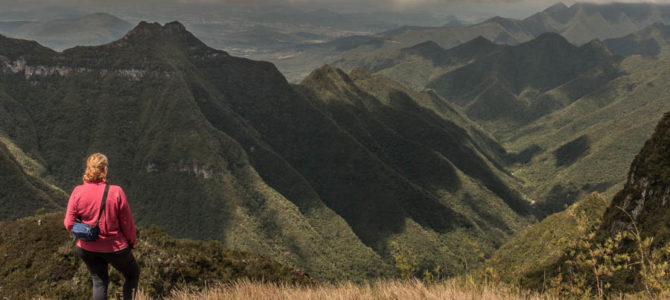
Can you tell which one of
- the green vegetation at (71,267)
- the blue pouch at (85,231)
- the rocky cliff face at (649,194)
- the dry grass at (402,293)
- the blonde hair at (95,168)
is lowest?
the rocky cliff face at (649,194)

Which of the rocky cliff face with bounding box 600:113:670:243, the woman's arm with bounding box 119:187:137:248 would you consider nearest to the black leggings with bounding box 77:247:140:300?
the woman's arm with bounding box 119:187:137:248

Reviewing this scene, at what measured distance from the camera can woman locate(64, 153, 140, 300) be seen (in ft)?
30.3

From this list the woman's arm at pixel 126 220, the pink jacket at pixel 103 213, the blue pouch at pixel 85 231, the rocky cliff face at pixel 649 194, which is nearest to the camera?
the blue pouch at pixel 85 231

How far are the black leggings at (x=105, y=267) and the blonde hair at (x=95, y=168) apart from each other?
6.14 ft

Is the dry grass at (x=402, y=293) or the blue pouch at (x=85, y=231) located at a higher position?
the blue pouch at (x=85, y=231)

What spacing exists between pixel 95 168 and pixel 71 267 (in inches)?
669

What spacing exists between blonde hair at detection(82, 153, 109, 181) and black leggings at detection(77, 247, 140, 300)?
6.14 feet

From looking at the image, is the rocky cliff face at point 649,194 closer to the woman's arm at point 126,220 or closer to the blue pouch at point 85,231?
the woman's arm at point 126,220

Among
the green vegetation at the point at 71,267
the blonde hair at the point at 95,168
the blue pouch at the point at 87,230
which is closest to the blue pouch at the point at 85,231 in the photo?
the blue pouch at the point at 87,230

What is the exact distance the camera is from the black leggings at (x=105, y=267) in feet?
31.7

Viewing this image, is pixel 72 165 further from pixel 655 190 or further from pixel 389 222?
pixel 655 190

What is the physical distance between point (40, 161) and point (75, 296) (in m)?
214

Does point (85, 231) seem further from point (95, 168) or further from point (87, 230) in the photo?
point (95, 168)

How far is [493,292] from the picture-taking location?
9594 millimetres
